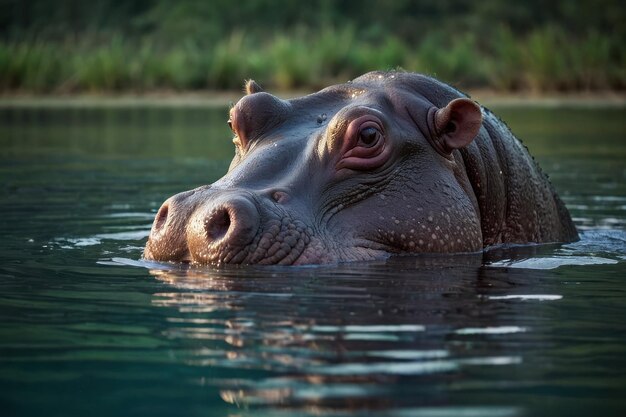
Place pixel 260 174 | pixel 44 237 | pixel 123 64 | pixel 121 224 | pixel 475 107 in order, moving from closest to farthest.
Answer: pixel 260 174
pixel 475 107
pixel 44 237
pixel 121 224
pixel 123 64

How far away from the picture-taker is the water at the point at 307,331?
130 inches

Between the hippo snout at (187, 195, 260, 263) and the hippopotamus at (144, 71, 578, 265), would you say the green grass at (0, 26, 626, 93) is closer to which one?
the hippopotamus at (144, 71, 578, 265)

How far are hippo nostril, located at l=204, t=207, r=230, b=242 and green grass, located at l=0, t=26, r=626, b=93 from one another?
20900mm

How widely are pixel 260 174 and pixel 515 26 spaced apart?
128 feet

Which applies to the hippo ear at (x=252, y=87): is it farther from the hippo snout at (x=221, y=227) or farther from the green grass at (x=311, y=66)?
the green grass at (x=311, y=66)

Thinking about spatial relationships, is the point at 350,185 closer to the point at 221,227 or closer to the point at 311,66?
the point at 221,227

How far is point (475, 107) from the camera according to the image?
6047mm

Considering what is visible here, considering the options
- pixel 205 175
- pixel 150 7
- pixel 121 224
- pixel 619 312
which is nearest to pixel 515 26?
pixel 150 7

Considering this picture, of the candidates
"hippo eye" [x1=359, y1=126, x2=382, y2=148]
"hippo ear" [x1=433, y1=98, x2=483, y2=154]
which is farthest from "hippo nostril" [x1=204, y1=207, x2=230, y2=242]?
"hippo ear" [x1=433, y1=98, x2=483, y2=154]

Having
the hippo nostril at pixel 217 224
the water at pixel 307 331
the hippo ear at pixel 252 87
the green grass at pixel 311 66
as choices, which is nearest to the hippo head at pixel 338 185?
the hippo nostril at pixel 217 224

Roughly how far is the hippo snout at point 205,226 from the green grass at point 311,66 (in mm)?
20744

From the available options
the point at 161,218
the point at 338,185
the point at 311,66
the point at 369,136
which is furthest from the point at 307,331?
the point at 311,66

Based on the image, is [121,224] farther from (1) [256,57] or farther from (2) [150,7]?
(2) [150,7]

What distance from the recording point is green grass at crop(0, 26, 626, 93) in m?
26.0
